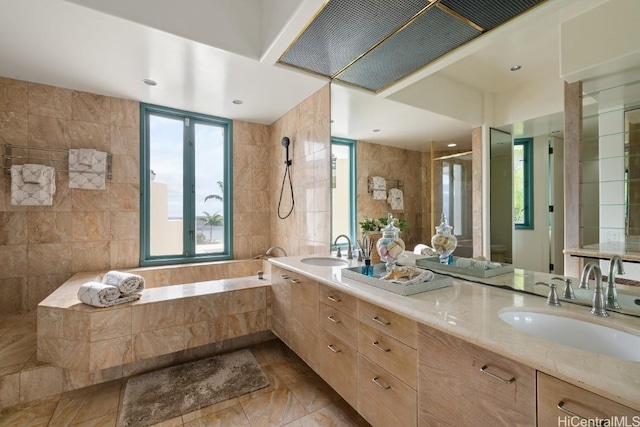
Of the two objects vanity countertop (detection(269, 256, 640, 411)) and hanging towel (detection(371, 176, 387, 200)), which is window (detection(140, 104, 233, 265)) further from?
vanity countertop (detection(269, 256, 640, 411))

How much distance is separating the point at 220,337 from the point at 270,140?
7.97ft

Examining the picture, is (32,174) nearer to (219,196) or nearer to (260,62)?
(219,196)

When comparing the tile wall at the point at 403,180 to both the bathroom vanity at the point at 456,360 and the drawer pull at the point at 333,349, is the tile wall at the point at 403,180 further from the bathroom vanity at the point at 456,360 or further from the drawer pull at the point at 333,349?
the drawer pull at the point at 333,349

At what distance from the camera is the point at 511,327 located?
923mm

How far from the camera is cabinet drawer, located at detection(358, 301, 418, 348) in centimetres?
112

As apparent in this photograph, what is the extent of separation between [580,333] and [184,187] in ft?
11.3

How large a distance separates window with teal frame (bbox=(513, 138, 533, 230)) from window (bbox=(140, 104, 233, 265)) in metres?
2.95

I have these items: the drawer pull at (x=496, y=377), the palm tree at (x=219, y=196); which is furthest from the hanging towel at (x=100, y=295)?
the drawer pull at (x=496, y=377)

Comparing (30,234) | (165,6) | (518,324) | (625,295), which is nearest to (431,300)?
(518,324)

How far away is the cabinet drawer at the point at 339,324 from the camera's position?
56.8 inches

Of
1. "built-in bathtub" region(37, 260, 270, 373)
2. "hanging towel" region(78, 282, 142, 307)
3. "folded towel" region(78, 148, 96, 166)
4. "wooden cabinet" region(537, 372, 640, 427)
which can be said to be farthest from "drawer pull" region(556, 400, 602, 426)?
"folded towel" region(78, 148, 96, 166)

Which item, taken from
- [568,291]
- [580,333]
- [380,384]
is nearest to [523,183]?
[568,291]

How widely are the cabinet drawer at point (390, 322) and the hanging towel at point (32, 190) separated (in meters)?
2.88

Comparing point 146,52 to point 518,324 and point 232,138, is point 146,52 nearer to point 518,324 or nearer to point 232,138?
point 232,138
